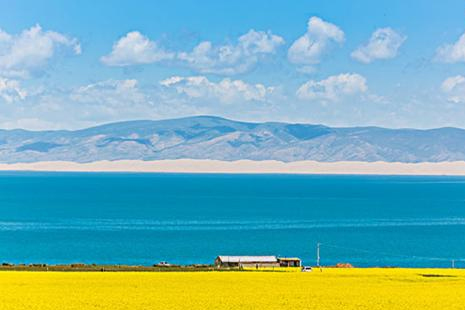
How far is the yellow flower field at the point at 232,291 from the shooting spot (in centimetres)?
3625

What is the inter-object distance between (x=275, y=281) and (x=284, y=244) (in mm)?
55225

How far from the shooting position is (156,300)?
123 feet

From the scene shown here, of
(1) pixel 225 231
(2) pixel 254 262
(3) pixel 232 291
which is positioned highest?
(3) pixel 232 291

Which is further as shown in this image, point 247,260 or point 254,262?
point 247,260

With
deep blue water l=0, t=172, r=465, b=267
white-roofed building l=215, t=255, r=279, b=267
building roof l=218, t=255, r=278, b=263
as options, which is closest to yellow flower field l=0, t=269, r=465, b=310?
white-roofed building l=215, t=255, r=279, b=267

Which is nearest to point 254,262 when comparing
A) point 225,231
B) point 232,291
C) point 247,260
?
point 247,260

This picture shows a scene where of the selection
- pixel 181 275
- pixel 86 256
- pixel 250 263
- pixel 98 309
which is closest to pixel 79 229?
pixel 86 256

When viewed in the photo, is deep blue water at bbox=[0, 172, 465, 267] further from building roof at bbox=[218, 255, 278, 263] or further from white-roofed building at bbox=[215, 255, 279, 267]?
white-roofed building at bbox=[215, 255, 279, 267]

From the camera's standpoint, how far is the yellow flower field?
36250 mm

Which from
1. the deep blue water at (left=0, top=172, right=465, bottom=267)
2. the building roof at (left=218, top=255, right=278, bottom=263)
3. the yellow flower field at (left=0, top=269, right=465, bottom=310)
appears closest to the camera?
the yellow flower field at (left=0, top=269, right=465, bottom=310)

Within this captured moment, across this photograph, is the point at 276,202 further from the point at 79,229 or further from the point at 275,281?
the point at 275,281

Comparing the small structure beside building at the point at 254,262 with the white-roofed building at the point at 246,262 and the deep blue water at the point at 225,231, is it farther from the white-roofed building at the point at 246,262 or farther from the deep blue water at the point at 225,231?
the deep blue water at the point at 225,231

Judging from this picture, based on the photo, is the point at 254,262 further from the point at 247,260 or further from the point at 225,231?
the point at 225,231

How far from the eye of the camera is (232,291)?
41.2 m
